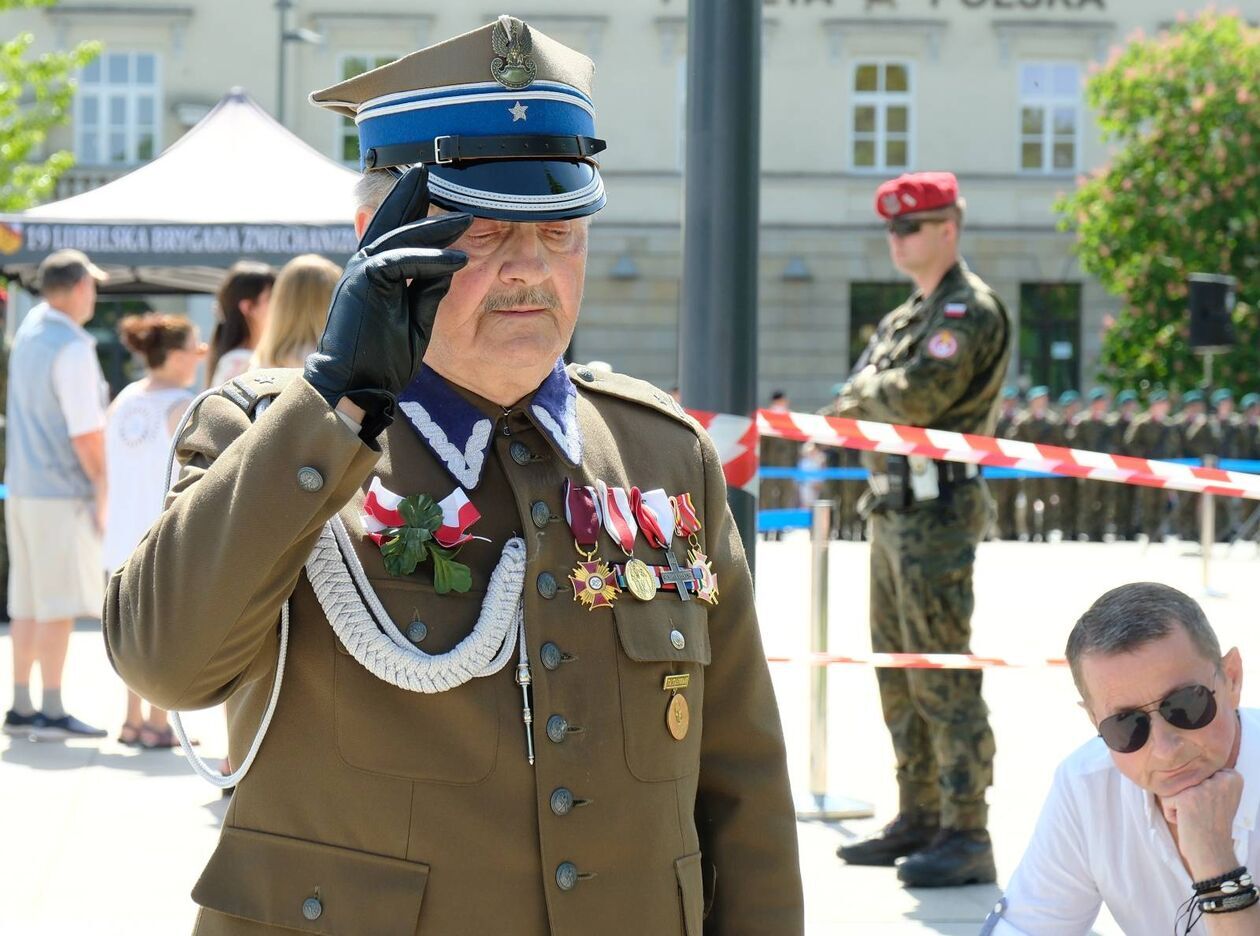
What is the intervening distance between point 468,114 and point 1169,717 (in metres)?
1.44

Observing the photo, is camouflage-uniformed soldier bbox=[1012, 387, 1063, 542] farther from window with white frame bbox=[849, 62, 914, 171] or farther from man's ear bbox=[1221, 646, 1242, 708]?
man's ear bbox=[1221, 646, 1242, 708]

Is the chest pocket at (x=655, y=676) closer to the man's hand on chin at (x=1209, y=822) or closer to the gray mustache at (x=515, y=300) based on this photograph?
the gray mustache at (x=515, y=300)

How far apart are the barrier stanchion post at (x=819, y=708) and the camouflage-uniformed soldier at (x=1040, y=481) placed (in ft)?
50.3

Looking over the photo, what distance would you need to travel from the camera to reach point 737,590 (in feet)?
7.78

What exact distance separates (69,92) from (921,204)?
2328 centimetres

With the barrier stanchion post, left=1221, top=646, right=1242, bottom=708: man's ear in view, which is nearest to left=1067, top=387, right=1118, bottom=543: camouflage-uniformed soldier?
the barrier stanchion post

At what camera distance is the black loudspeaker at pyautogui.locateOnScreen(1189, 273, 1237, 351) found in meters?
18.9

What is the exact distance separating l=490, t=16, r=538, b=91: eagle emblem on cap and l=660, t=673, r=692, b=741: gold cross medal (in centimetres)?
75

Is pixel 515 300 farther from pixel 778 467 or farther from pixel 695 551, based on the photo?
pixel 778 467

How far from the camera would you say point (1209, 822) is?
2.71m

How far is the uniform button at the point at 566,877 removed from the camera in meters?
2.03

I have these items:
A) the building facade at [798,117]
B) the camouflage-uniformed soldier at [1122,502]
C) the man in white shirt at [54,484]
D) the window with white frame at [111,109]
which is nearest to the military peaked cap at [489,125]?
the man in white shirt at [54,484]

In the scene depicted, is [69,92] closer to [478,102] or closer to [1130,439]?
[1130,439]

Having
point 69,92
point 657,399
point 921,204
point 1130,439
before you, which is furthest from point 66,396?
point 69,92
